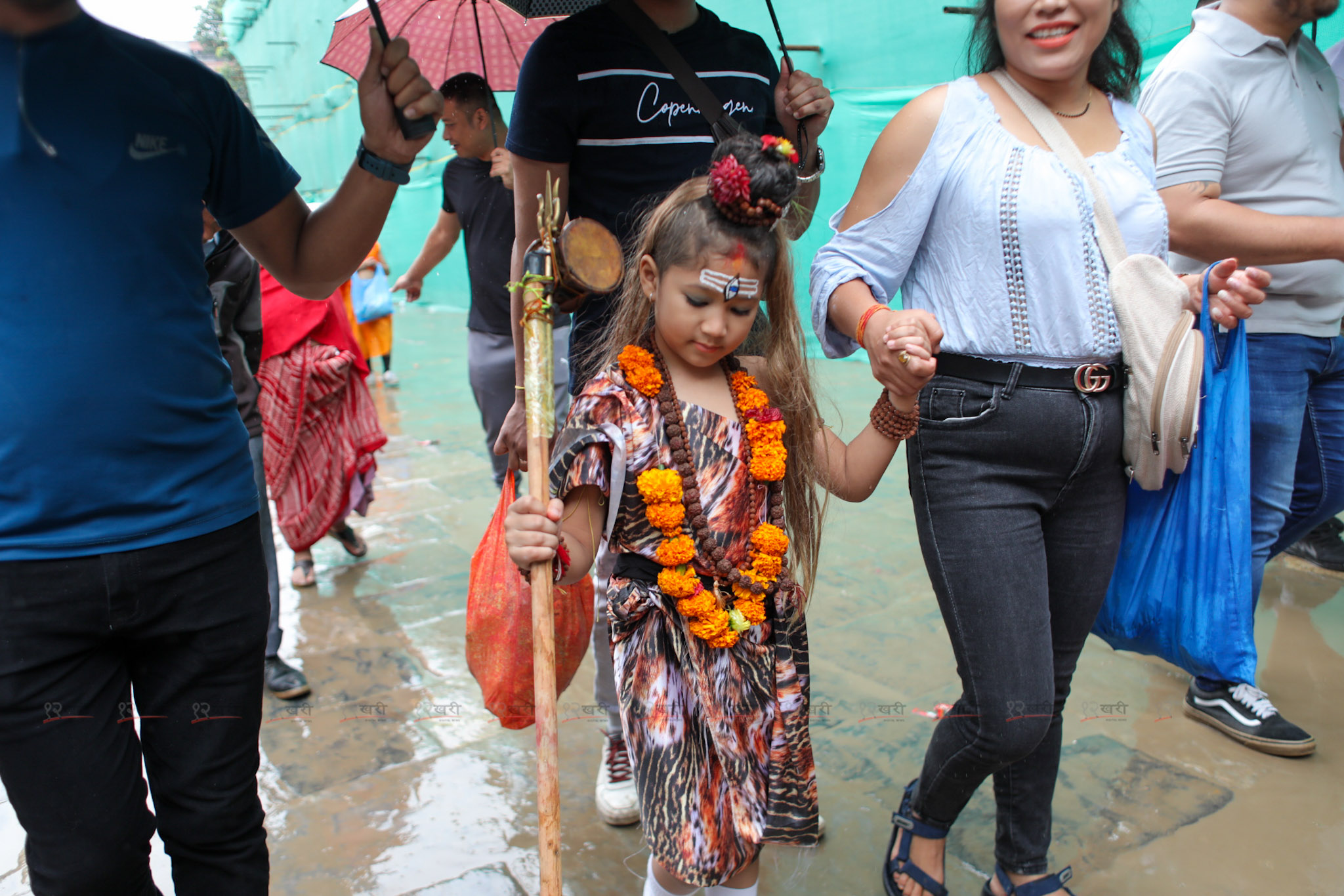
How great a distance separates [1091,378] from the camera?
5.87ft

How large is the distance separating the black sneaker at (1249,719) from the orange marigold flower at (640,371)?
6.89ft

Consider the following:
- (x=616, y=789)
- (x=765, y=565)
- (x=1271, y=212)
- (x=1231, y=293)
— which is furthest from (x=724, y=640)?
(x=1271, y=212)

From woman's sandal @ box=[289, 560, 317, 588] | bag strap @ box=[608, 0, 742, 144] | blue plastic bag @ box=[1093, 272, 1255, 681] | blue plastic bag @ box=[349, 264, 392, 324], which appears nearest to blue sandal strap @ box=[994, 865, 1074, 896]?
blue plastic bag @ box=[1093, 272, 1255, 681]

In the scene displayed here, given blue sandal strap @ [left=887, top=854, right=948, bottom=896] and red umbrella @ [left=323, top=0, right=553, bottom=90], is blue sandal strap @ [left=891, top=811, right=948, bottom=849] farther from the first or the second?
red umbrella @ [left=323, top=0, right=553, bottom=90]

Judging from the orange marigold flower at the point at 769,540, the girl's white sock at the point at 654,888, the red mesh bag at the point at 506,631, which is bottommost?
the girl's white sock at the point at 654,888

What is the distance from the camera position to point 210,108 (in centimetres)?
151

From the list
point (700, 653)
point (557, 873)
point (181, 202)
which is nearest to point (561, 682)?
point (700, 653)

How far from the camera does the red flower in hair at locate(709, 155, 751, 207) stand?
168 cm

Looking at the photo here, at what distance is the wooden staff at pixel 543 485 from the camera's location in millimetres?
1427

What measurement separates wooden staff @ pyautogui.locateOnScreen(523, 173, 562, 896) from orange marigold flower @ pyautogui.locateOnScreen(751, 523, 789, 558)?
0.46m

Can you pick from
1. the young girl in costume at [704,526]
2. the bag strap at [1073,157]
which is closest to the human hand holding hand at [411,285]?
the young girl in costume at [704,526]

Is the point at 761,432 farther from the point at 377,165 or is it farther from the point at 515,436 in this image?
the point at 377,165

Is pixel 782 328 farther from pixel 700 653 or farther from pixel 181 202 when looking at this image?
pixel 181 202

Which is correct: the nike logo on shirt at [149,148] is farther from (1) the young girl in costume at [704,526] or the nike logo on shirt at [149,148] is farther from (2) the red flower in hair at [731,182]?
(2) the red flower in hair at [731,182]
